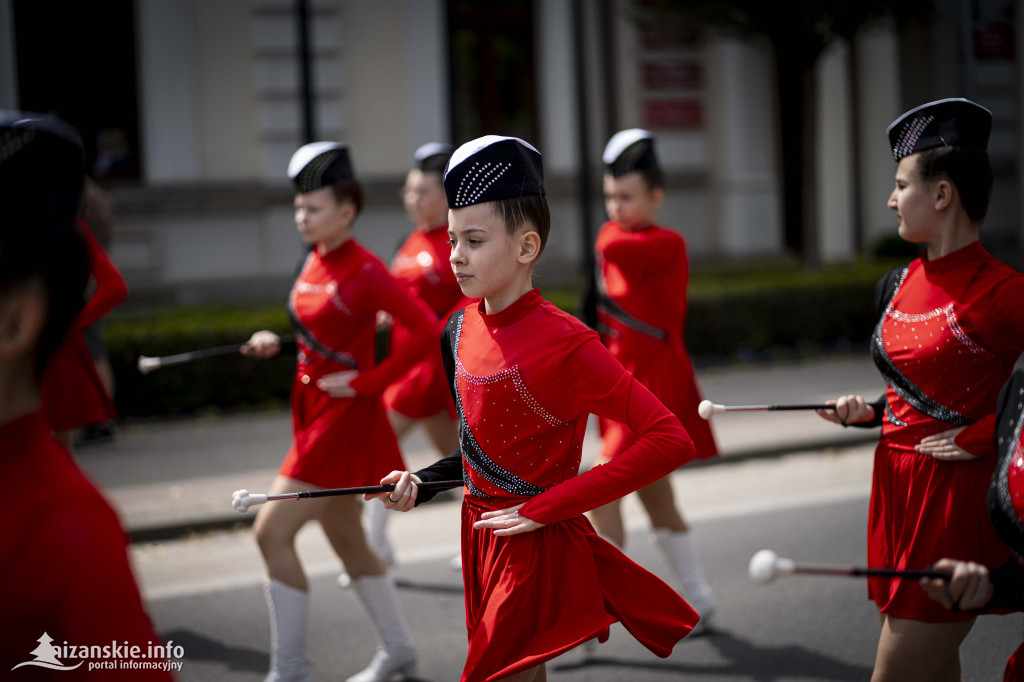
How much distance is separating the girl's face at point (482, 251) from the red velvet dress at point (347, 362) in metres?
1.49

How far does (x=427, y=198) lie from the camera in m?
6.08

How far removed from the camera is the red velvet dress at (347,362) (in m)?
4.19

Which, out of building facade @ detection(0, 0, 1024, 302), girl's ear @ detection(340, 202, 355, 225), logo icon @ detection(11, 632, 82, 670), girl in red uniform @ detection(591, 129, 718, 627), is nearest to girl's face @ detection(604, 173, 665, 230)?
girl in red uniform @ detection(591, 129, 718, 627)

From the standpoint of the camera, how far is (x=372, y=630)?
5090 mm

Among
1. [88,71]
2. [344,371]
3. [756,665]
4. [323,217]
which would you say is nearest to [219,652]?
[344,371]

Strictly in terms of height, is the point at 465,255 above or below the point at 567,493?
above

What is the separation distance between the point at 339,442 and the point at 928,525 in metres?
2.24

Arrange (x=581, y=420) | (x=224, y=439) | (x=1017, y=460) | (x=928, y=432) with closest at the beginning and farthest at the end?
(x=1017, y=460) < (x=581, y=420) < (x=928, y=432) < (x=224, y=439)

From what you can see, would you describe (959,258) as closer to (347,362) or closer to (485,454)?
(485,454)

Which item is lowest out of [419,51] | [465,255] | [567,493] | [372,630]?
[372,630]

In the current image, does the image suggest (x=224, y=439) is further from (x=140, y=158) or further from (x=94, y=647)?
(x=94, y=647)

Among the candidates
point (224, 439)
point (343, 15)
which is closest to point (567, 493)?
point (224, 439)

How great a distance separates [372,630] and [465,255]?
292 centimetres

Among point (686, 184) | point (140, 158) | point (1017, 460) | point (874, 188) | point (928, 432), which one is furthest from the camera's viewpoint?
point (874, 188)
